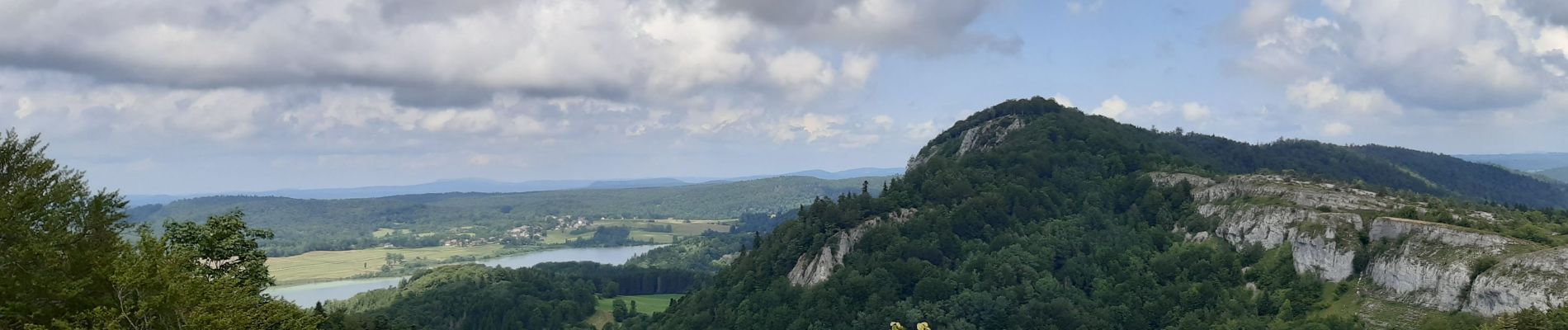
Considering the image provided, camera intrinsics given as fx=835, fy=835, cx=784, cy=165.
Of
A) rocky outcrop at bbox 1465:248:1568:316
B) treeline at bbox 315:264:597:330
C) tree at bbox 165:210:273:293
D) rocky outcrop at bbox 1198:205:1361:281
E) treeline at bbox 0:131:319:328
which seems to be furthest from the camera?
treeline at bbox 315:264:597:330

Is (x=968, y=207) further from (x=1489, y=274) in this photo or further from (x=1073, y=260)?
(x=1489, y=274)

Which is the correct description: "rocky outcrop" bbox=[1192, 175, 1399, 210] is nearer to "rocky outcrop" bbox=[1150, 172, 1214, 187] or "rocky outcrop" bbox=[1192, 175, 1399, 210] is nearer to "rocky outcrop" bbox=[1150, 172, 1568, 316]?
"rocky outcrop" bbox=[1150, 172, 1568, 316]

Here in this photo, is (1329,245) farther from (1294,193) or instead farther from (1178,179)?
(1178,179)

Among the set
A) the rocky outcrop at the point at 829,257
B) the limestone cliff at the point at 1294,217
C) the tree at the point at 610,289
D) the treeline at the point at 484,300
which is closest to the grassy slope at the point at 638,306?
the tree at the point at 610,289

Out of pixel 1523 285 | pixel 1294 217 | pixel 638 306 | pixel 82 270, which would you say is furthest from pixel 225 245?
pixel 638 306

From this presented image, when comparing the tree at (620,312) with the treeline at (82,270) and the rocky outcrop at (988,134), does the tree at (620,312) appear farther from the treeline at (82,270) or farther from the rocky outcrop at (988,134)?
the treeline at (82,270)

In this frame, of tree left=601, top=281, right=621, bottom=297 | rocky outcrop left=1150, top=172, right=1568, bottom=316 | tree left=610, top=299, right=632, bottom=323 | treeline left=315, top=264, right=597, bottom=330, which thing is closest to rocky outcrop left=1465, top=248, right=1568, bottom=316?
rocky outcrop left=1150, top=172, right=1568, bottom=316
